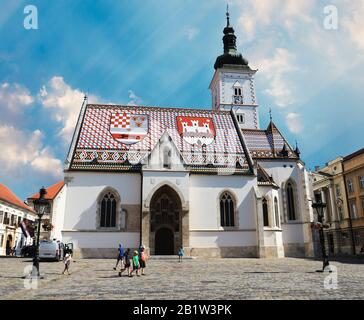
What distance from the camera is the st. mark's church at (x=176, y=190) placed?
29375 mm

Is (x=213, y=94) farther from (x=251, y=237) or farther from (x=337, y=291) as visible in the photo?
(x=337, y=291)

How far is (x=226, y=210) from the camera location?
31547 millimetres

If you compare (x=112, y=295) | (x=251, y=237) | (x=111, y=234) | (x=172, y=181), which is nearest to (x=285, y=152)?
(x=251, y=237)

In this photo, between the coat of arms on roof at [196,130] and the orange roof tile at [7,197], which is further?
the orange roof tile at [7,197]

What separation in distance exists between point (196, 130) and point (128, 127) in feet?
24.7

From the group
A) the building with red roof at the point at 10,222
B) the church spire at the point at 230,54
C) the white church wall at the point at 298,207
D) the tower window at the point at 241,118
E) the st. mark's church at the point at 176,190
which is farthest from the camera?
the church spire at the point at 230,54

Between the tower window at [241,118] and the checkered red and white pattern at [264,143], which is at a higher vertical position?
the tower window at [241,118]

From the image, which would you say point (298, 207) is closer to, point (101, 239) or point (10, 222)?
point (101, 239)

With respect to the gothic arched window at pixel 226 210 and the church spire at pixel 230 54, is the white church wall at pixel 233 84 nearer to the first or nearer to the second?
the church spire at pixel 230 54

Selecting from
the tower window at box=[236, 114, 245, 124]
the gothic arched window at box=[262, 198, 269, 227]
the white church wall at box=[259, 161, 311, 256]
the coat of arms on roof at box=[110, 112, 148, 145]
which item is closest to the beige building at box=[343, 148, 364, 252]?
the white church wall at box=[259, 161, 311, 256]

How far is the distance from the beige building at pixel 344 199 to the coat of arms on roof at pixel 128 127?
22.0 metres

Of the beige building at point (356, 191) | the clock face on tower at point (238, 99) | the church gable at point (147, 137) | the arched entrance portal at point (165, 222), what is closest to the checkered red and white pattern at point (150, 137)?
the church gable at point (147, 137)

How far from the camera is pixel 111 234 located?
29.1 meters
